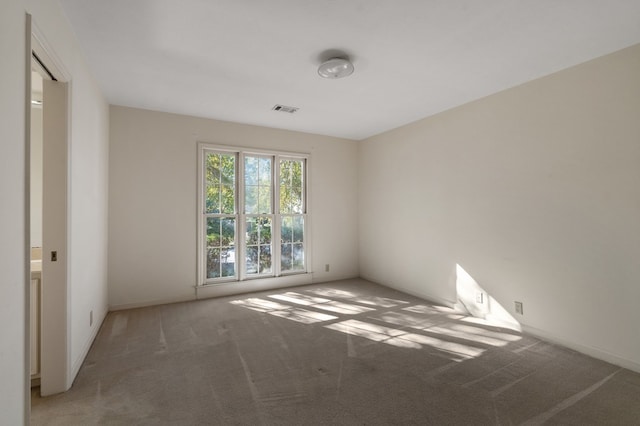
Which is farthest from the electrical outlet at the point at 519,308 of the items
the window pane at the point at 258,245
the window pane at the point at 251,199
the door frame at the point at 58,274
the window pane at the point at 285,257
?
the door frame at the point at 58,274

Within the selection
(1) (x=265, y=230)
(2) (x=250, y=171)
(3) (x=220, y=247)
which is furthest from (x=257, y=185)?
(3) (x=220, y=247)

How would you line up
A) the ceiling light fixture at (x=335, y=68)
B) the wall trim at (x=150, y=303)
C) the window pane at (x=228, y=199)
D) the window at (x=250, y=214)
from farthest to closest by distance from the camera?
the window pane at (x=228, y=199) → the window at (x=250, y=214) → the wall trim at (x=150, y=303) → the ceiling light fixture at (x=335, y=68)

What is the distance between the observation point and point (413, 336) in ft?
9.99

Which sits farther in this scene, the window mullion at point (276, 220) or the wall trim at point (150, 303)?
the window mullion at point (276, 220)

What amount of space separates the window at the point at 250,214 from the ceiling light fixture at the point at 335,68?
2.27 m

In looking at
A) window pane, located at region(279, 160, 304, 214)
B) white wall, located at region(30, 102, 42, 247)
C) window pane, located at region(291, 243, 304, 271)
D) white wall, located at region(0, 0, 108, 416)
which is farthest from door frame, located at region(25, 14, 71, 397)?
window pane, located at region(291, 243, 304, 271)

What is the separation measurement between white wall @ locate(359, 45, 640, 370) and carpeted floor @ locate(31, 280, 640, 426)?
407 mm

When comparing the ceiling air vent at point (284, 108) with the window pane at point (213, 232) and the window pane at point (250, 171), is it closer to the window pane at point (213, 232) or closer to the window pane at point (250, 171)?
the window pane at point (250, 171)

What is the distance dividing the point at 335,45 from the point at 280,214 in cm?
299

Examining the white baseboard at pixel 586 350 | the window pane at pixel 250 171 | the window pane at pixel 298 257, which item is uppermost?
the window pane at pixel 250 171

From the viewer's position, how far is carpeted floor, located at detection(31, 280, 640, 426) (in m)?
1.89

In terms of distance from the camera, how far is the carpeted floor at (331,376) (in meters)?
1.89

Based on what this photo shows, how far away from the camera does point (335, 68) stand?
8.70ft

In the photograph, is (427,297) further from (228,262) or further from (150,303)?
(150,303)
